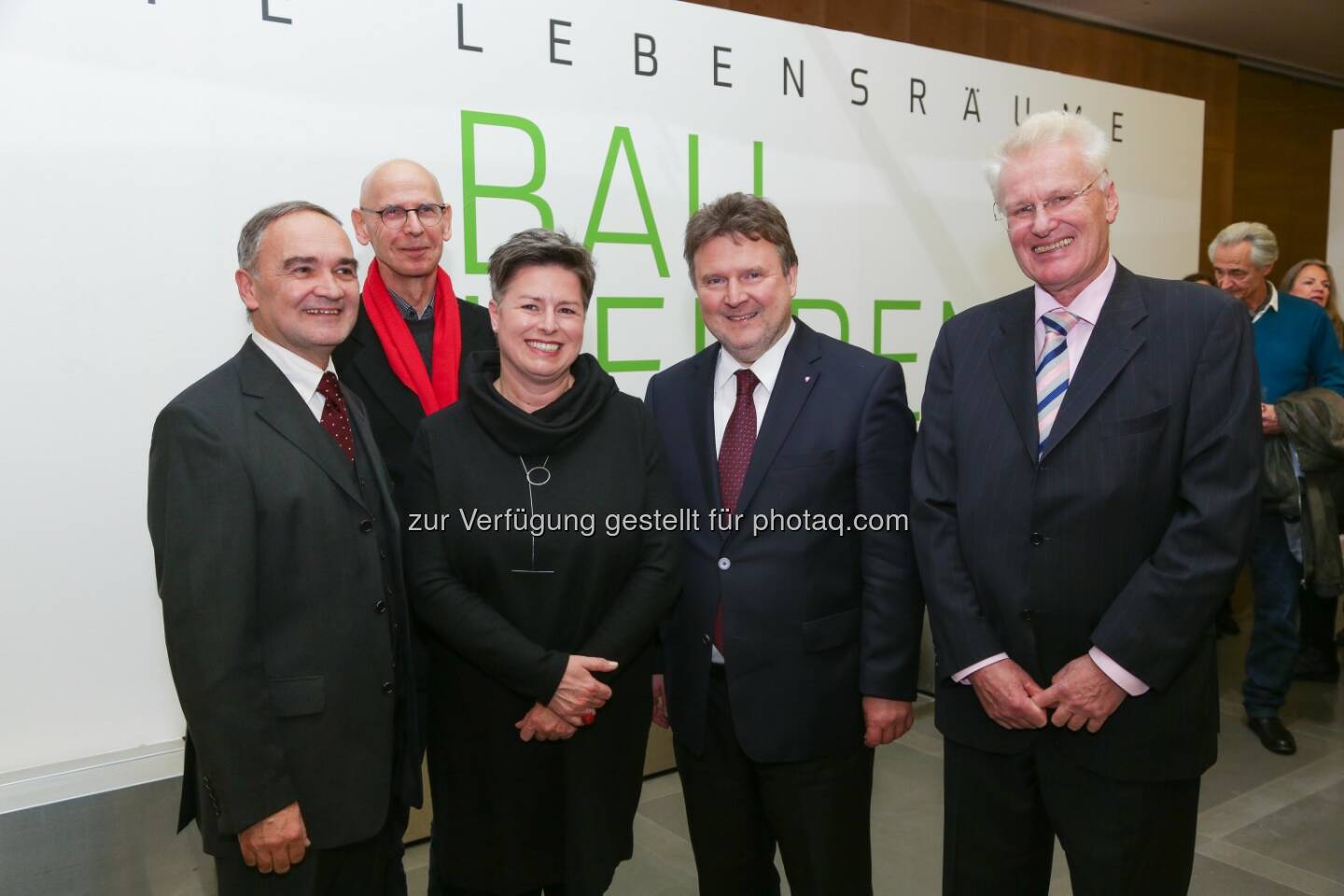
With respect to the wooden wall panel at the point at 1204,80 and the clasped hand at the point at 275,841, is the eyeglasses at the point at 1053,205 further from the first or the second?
the wooden wall panel at the point at 1204,80

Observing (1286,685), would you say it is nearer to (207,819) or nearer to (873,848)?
(873,848)

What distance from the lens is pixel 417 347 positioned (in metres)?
2.54

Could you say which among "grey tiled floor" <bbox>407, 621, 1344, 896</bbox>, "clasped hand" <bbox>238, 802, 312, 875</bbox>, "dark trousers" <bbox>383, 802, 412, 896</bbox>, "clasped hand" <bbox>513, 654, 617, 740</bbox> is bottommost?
"grey tiled floor" <bbox>407, 621, 1344, 896</bbox>

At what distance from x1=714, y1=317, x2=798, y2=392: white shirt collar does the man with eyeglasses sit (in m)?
0.62

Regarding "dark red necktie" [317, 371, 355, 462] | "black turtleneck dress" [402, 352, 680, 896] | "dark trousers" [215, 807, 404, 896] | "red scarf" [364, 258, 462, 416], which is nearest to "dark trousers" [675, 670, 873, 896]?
"black turtleneck dress" [402, 352, 680, 896]

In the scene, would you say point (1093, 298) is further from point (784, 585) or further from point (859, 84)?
point (859, 84)

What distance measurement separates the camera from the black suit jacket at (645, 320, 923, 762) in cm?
204

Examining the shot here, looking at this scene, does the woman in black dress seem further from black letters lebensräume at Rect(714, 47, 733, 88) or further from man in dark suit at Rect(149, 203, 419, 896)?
black letters lebensräume at Rect(714, 47, 733, 88)

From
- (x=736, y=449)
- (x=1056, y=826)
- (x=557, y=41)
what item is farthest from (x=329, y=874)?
(x=557, y=41)

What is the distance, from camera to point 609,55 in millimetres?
3377

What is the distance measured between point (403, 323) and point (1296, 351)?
3.41 meters

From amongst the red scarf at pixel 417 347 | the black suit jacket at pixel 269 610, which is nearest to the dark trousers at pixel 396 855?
the black suit jacket at pixel 269 610

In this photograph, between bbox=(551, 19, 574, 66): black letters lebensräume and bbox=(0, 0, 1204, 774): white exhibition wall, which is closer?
bbox=(0, 0, 1204, 774): white exhibition wall

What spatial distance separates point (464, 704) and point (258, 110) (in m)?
1.79
